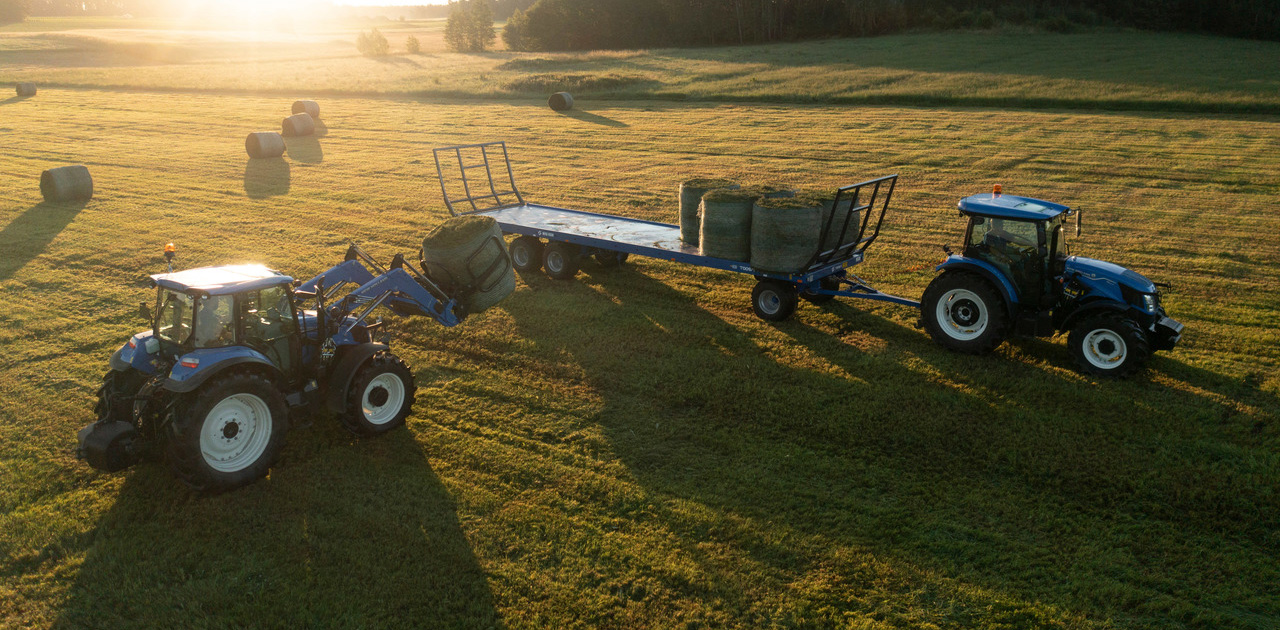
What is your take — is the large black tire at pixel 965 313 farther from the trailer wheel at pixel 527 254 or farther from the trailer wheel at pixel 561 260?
the trailer wheel at pixel 527 254

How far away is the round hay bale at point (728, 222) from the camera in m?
10.4

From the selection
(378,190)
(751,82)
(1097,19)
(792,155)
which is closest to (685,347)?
(378,190)

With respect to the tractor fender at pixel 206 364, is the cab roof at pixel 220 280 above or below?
above

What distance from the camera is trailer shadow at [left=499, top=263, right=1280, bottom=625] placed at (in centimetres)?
589

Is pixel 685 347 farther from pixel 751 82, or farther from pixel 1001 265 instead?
pixel 751 82

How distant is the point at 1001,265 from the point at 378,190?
48.7 ft

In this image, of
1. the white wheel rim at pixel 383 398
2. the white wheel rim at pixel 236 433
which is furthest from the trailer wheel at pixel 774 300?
the white wheel rim at pixel 236 433

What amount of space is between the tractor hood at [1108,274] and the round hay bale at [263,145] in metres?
22.0

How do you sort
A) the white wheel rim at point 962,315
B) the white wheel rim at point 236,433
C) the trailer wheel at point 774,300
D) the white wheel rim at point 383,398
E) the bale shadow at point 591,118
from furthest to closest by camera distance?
the bale shadow at point 591,118, the trailer wheel at point 774,300, the white wheel rim at point 962,315, the white wheel rim at point 383,398, the white wheel rim at point 236,433

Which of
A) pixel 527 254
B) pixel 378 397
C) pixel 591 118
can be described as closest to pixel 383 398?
pixel 378 397

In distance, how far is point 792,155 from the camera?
2223cm

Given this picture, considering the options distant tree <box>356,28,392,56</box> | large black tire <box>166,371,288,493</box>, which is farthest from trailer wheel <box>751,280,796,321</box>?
distant tree <box>356,28,392,56</box>

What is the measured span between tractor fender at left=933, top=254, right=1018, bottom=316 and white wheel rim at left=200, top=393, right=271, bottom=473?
766cm

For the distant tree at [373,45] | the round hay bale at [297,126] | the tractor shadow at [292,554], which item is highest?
the distant tree at [373,45]
